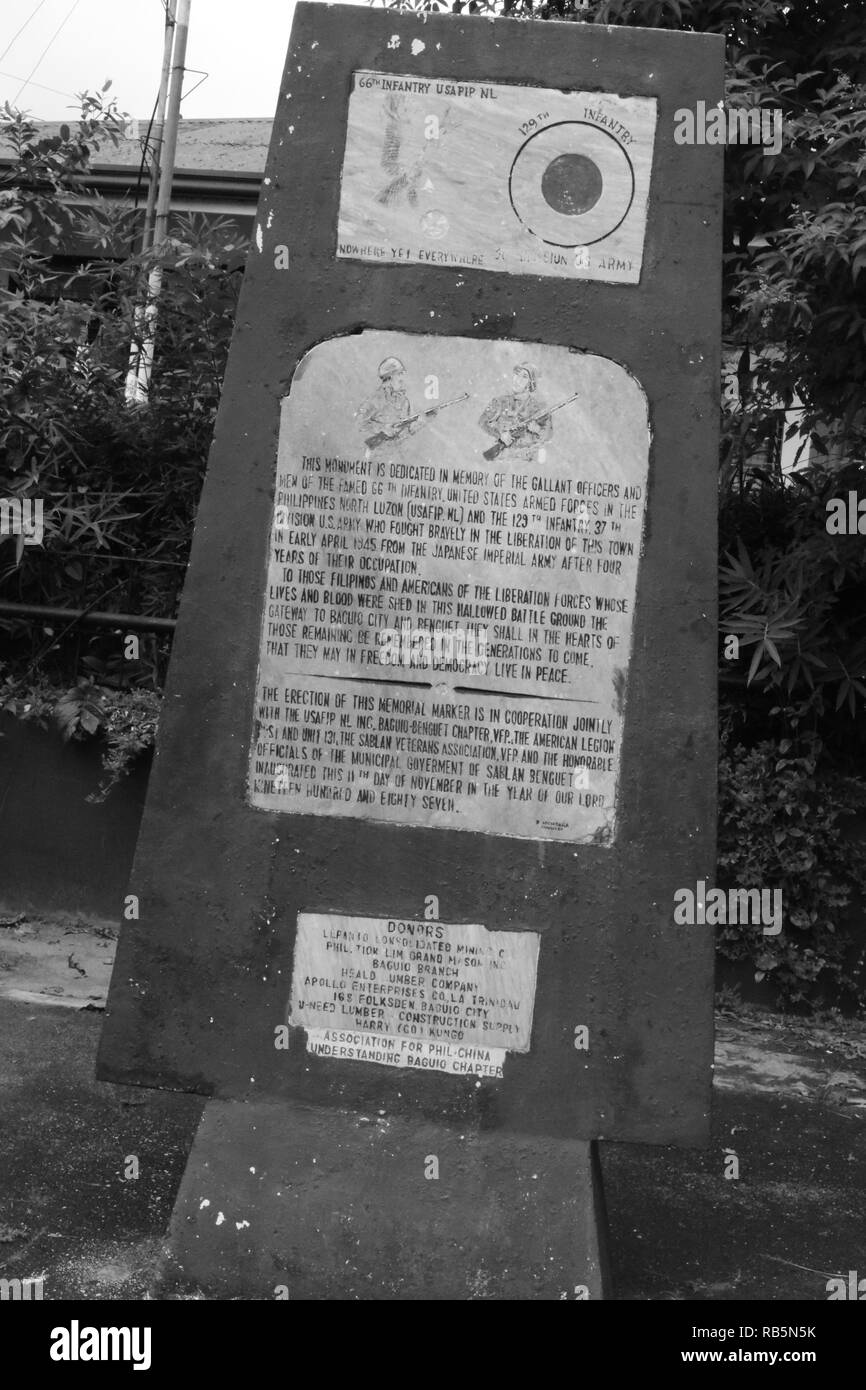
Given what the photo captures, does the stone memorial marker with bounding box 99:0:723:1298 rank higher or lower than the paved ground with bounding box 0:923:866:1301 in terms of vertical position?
higher

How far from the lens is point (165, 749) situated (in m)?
3.31

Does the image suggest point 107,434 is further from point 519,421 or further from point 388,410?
point 519,421

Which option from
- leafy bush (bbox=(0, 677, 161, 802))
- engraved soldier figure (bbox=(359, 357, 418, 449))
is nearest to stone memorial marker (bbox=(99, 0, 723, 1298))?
engraved soldier figure (bbox=(359, 357, 418, 449))

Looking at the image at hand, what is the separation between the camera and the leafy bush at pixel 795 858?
18.7ft

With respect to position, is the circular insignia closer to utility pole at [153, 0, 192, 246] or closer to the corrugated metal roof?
utility pole at [153, 0, 192, 246]

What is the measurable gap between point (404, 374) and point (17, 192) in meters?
4.52

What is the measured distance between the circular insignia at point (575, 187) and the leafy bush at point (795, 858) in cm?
305

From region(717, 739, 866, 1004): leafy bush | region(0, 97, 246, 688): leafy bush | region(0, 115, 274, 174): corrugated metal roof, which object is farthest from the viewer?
region(0, 115, 274, 174): corrugated metal roof

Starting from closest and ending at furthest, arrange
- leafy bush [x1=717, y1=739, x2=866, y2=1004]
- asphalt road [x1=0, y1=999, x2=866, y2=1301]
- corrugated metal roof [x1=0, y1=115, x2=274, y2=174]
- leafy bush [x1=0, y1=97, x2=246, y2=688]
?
1. asphalt road [x1=0, y1=999, x2=866, y2=1301]
2. leafy bush [x1=717, y1=739, x2=866, y2=1004]
3. leafy bush [x1=0, y1=97, x2=246, y2=688]
4. corrugated metal roof [x1=0, y1=115, x2=274, y2=174]

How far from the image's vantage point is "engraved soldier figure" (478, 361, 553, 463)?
323 cm

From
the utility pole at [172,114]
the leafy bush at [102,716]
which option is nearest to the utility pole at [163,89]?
the utility pole at [172,114]

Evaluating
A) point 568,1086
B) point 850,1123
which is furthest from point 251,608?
point 850,1123

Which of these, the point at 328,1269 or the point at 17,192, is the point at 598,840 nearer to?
the point at 328,1269

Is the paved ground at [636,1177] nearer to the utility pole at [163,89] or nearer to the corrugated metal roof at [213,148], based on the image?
the utility pole at [163,89]
